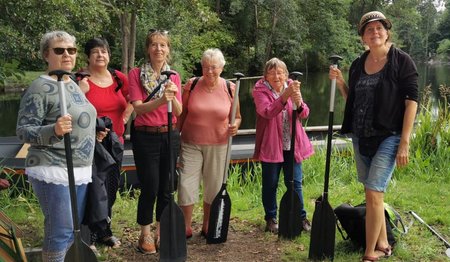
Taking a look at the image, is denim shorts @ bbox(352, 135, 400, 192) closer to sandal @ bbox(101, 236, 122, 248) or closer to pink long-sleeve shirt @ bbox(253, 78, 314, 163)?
pink long-sleeve shirt @ bbox(253, 78, 314, 163)

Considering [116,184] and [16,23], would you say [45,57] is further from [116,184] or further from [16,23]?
[16,23]

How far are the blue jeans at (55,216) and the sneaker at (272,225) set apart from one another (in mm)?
1788

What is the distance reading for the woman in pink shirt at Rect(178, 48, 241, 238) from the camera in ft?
10.9

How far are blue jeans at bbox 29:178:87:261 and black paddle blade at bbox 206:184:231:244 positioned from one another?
1238mm

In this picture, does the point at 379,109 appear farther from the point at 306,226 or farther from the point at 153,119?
the point at 153,119

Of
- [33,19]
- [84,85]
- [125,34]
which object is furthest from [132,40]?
[84,85]

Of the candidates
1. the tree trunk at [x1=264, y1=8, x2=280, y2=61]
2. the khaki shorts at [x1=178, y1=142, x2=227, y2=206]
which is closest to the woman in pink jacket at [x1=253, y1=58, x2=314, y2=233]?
the khaki shorts at [x1=178, y1=142, x2=227, y2=206]

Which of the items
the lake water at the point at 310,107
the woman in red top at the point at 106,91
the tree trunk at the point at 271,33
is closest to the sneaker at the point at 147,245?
the woman in red top at the point at 106,91

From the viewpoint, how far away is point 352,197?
458 cm

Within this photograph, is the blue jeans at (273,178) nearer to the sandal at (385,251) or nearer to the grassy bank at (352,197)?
the grassy bank at (352,197)

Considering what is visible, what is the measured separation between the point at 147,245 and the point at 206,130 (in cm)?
99

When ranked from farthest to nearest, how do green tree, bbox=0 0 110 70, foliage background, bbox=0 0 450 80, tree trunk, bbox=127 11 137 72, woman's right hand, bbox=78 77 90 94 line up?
tree trunk, bbox=127 11 137 72 → foliage background, bbox=0 0 450 80 → green tree, bbox=0 0 110 70 → woman's right hand, bbox=78 77 90 94

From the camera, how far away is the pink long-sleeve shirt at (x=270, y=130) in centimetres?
348

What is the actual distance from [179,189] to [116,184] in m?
0.49
